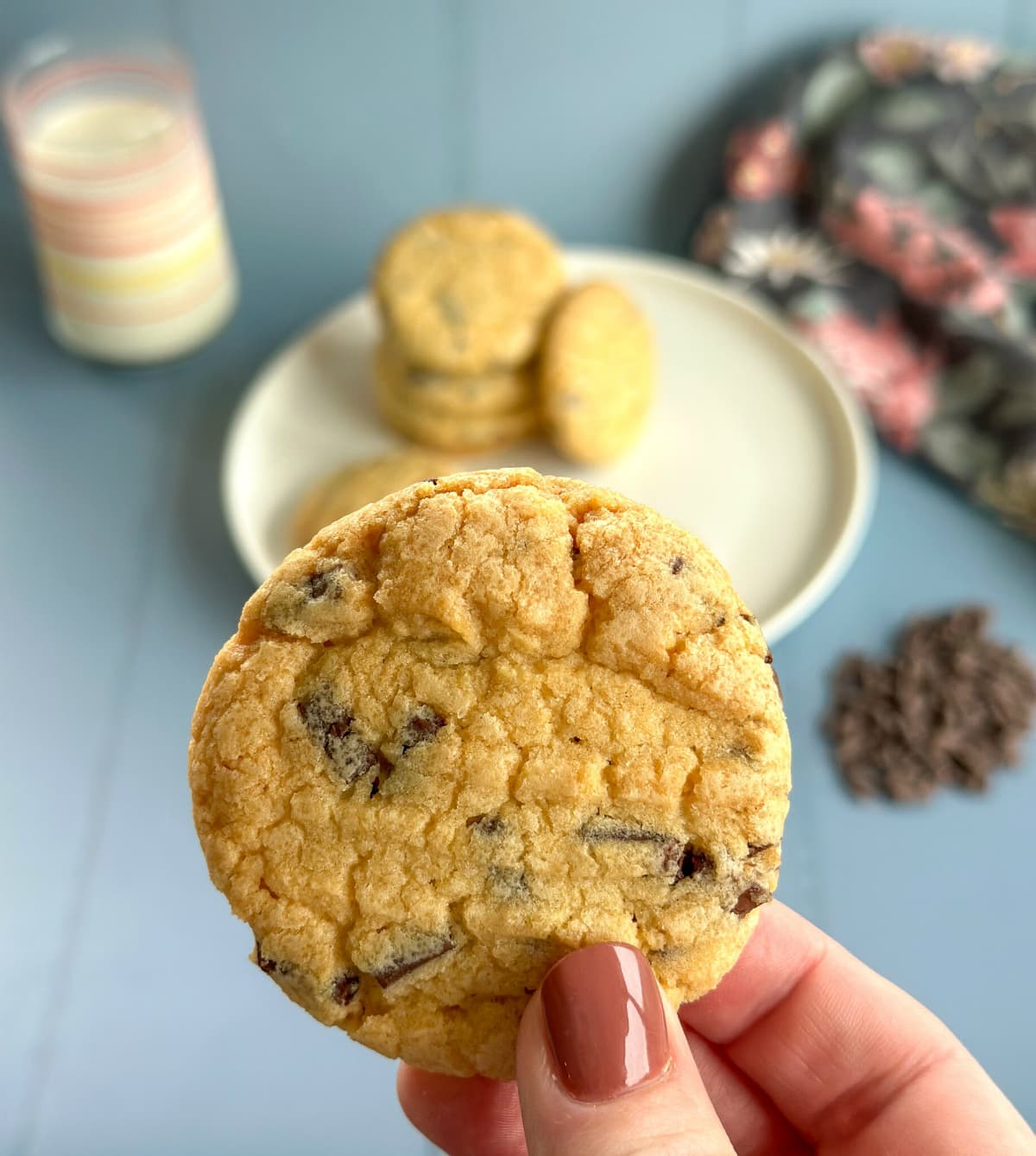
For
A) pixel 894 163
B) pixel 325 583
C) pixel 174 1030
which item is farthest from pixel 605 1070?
pixel 894 163

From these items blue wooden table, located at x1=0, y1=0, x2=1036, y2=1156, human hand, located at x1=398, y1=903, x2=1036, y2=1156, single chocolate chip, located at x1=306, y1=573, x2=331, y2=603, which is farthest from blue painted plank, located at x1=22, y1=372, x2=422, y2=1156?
single chocolate chip, located at x1=306, y1=573, x2=331, y2=603

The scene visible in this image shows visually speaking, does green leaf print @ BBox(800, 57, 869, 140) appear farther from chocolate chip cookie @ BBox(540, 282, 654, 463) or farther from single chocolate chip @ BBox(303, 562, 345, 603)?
single chocolate chip @ BBox(303, 562, 345, 603)

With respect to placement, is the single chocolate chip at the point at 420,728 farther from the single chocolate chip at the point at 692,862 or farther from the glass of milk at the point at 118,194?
the glass of milk at the point at 118,194

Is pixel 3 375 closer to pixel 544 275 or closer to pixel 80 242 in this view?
pixel 80 242

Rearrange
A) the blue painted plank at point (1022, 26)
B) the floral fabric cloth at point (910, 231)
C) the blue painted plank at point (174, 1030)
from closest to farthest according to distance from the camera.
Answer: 1. the blue painted plank at point (174, 1030)
2. the floral fabric cloth at point (910, 231)
3. the blue painted plank at point (1022, 26)

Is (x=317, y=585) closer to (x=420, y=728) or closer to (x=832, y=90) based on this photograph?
(x=420, y=728)

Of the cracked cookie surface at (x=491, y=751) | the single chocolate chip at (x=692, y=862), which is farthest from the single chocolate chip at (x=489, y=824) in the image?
the single chocolate chip at (x=692, y=862)
